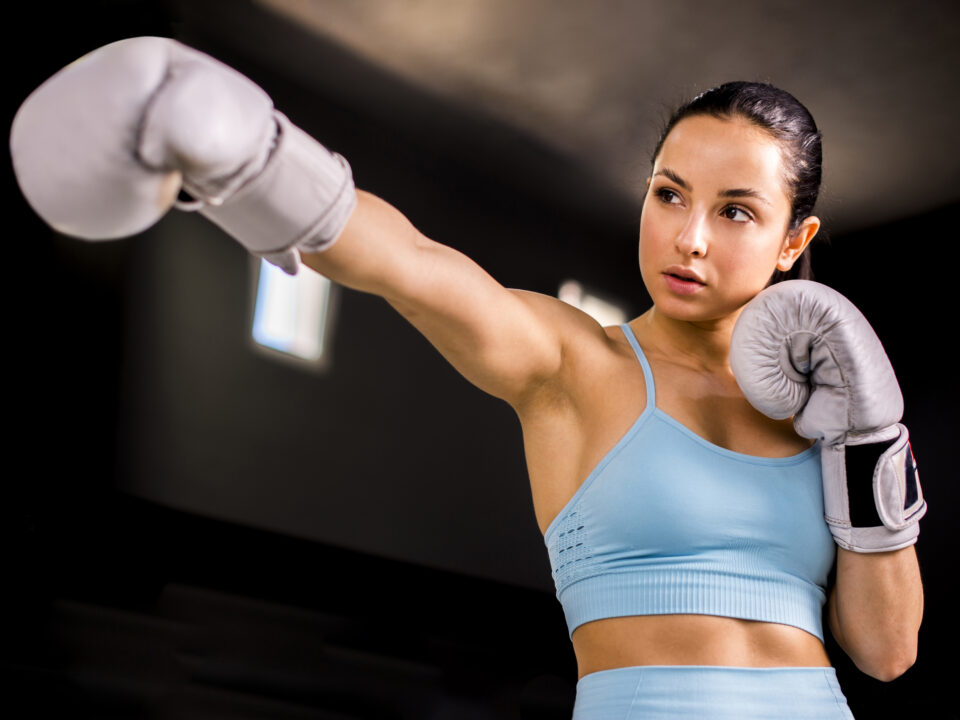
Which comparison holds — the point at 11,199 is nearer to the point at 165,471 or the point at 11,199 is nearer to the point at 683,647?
the point at 165,471

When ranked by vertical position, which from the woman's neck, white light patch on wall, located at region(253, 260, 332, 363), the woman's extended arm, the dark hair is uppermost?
white light patch on wall, located at region(253, 260, 332, 363)

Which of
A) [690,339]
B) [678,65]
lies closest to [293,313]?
[678,65]

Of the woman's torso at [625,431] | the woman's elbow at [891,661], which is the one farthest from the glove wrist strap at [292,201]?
the woman's elbow at [891,661]

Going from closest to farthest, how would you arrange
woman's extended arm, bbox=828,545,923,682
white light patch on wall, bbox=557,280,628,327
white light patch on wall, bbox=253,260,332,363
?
woman's extended arm, bbox=828,545,923,682 → white light patch on wall, bbox=253,260,332,363 → white light patch on wall, bbox=557,280,628,327

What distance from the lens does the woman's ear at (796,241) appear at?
1128 mm

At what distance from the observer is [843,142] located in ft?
8.68

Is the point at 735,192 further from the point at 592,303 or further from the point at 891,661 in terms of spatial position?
the point at 592,303

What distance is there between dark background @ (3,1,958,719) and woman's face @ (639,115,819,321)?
66.9 inches

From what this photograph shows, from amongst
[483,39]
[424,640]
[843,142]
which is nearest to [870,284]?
[843,142]

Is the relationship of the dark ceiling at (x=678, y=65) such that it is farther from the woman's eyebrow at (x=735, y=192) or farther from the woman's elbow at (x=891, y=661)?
the woman's elbow at (x=891, y=661)

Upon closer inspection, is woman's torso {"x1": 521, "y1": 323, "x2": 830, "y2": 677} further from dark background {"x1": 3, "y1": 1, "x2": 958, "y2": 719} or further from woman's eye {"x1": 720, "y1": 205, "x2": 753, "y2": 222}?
dark background {"x1": 3, "y1": 1, "x2": 958, "y2": 719}

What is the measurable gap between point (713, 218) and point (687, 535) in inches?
13.6

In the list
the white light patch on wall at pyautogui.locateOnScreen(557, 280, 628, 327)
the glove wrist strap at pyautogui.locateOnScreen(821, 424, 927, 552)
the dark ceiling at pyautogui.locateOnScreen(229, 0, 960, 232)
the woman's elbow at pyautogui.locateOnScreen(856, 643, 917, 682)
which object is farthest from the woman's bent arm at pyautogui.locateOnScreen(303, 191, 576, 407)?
the white light patch on wall at pyautogui.locateOnScreen(557, 280, 628, 327)

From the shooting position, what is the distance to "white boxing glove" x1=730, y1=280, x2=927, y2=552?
3.23 feet
